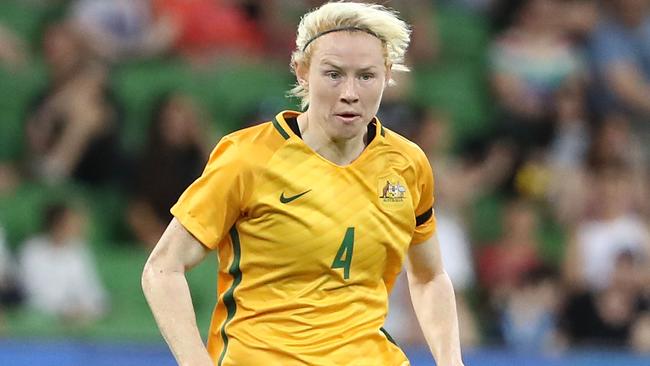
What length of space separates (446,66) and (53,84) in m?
2.94

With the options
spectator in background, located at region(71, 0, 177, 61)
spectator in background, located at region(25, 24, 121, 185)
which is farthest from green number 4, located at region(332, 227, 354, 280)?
spectator in background, located at region(71, 0, 177, 61)

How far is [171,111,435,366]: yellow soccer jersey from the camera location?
3865mm

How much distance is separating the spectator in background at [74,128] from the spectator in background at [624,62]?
3.39m

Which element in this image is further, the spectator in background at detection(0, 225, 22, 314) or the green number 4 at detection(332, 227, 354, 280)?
the spectator in background at detection(0, 225, 22, 314)

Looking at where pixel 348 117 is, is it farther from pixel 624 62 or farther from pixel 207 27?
pixel 624 62

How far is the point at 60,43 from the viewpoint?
27.7 ft

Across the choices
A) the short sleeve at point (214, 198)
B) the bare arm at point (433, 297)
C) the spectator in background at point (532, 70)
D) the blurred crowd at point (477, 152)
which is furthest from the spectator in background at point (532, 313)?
the short sleeve at point (214, 198)

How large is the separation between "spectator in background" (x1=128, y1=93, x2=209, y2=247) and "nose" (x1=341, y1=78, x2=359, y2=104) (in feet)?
13.9

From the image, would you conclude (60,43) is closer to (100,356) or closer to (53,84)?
(53,84)

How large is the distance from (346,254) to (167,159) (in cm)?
420

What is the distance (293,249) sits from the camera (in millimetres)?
3896

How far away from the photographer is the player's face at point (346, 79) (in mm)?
3830

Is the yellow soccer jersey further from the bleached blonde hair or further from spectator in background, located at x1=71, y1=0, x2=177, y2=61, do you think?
spectator in background, located at x1=71, y1=0, x2=177, y2=61

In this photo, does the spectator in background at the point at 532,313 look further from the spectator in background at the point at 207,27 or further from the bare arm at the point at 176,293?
the bare arm at the point at 176,293
